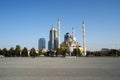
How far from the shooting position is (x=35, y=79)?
14.3 meters

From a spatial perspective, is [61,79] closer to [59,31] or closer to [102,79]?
[102,79]

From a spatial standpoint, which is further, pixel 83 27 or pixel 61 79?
pixel 83 27

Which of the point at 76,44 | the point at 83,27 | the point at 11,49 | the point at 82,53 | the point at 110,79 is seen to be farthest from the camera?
the point at 76,44

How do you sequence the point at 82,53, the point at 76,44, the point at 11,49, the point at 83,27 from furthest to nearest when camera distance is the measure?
the point at 76,44
the point at 82,53
the point at 83,27
the point at 11,49

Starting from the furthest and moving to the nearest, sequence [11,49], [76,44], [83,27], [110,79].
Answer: [76,44]
[83,27]
[11,49]
[110,79]

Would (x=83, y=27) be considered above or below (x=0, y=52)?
above

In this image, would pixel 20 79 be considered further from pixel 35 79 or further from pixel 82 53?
pixel 82 53

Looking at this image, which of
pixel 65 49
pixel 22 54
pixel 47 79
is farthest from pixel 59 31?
pixel 47 79

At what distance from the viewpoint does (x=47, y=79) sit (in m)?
14.4

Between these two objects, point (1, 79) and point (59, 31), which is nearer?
point (1, 79)

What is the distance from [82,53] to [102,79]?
13449cm

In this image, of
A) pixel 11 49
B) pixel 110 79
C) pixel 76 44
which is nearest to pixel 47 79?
pixel 110 79

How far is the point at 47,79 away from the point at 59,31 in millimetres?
126069

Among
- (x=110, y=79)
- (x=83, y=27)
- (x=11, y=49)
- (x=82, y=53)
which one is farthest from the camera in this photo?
(x=82, y=53)
